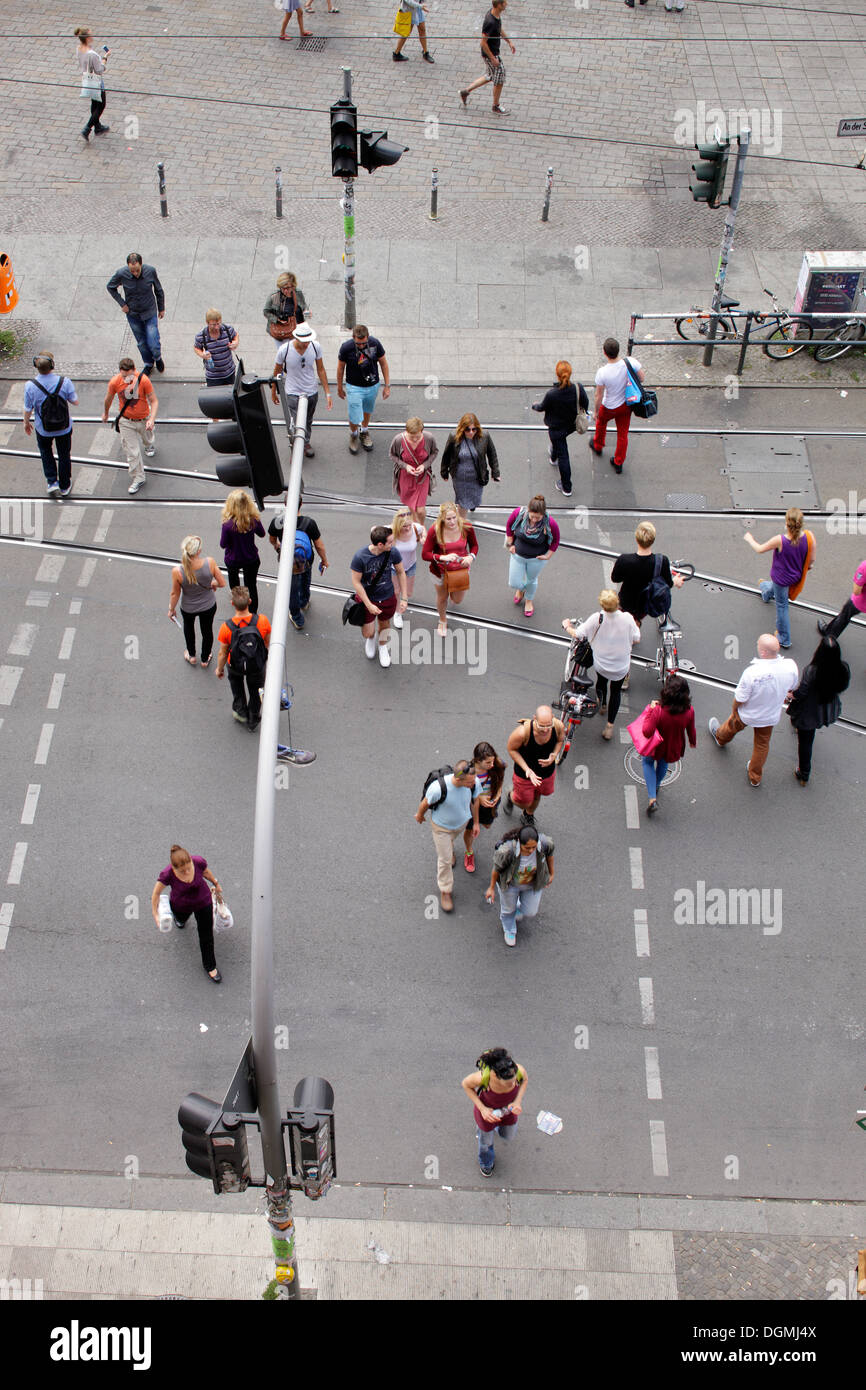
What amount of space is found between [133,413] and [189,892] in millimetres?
6095

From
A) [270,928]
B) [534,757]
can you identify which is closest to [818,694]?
[534,757]

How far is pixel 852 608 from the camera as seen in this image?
12938mm

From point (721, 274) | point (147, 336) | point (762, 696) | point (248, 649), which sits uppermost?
point (721, 274)

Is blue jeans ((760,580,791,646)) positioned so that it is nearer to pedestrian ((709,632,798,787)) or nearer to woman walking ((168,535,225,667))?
pedestrian ((709,632,798,787))

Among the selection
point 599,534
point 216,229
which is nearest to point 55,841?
point 599,534

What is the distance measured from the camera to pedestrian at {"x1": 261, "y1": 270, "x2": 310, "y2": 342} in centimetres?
1483

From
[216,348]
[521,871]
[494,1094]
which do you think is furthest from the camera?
[216,348]

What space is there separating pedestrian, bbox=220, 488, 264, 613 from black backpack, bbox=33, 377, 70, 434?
2523mm

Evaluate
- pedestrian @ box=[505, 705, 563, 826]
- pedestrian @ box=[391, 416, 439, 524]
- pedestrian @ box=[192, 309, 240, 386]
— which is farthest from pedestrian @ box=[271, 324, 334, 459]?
pedestrian @ box=[505, 705, 563, 826]

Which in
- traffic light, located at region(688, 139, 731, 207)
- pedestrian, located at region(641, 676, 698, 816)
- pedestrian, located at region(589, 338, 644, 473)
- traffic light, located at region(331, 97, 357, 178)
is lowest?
pedestrian, located at region(641, 676, 698, 816)

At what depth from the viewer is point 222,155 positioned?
67.1 feet

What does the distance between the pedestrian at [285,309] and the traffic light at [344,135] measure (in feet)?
4.25

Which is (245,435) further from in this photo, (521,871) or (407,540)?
(407,540)

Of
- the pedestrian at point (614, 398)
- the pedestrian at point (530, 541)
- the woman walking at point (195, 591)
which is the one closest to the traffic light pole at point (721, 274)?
the pedestrian at point (614, 398)
